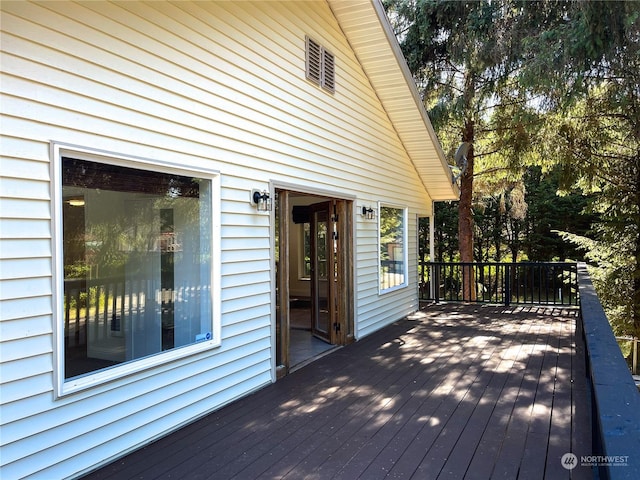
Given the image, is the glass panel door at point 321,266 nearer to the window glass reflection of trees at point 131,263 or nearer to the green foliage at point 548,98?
the window glass reflection of trees at point 131,263

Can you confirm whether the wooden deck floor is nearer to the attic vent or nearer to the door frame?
the door frame

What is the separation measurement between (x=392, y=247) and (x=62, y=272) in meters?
5.62

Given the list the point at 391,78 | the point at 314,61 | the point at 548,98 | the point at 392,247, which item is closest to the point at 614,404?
the point at 314,61

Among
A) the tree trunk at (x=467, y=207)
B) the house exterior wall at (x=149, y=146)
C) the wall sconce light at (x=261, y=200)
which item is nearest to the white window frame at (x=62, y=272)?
the house exterior wall at (x=149, y=146)

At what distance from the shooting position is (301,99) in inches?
192

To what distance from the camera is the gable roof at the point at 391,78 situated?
18.0ft

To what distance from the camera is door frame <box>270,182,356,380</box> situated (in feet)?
14.6

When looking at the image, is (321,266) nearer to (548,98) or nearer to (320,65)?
(320,65)

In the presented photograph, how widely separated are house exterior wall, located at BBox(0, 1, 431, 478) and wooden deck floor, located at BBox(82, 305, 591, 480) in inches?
12.0

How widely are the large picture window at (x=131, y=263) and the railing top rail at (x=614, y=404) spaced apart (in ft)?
8.59

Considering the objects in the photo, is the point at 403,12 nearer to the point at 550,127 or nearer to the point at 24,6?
the point at 550,127

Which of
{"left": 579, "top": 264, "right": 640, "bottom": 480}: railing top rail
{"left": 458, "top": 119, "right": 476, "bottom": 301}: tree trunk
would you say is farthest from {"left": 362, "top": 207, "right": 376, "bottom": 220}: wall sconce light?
{"left": 458, "top": 119, "right": 476, "bottom": 301}: tree trunk

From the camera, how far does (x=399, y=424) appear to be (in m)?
3.34

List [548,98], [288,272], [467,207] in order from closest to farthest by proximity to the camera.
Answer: [288,272] < [548,98] < [467,207]
